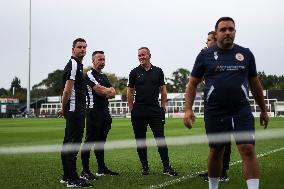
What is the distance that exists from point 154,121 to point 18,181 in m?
2.57

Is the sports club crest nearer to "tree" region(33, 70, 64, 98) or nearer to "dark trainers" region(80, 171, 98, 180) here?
"dark trainers" region(80, 171, 98, 180)

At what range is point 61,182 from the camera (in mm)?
7191

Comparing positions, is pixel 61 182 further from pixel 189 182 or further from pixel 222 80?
pixel 222 80

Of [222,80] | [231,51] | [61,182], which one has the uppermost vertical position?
[231,51]

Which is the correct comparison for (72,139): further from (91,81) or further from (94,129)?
(91,81)

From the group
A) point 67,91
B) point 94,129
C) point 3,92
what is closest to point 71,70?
point 67,91

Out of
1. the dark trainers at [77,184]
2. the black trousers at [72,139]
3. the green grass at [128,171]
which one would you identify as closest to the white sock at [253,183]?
the green grass at [128,171]

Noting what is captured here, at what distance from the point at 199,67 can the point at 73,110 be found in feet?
7.90

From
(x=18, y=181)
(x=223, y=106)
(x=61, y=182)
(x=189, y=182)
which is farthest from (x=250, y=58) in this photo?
(x=18, y=181)

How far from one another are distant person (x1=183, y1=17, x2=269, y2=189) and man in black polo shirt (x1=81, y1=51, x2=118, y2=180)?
2.83m

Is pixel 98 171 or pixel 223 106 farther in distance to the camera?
pixel 98 171

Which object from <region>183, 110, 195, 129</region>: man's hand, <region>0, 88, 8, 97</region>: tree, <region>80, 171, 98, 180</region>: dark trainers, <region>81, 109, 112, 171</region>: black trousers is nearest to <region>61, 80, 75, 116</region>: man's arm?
<region>81, 109, 112, 171</region>: black trousers

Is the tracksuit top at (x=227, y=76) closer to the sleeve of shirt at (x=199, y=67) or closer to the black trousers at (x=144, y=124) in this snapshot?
the sleeve of shirt at (x=199, y=67)

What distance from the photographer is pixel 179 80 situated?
14550cm
